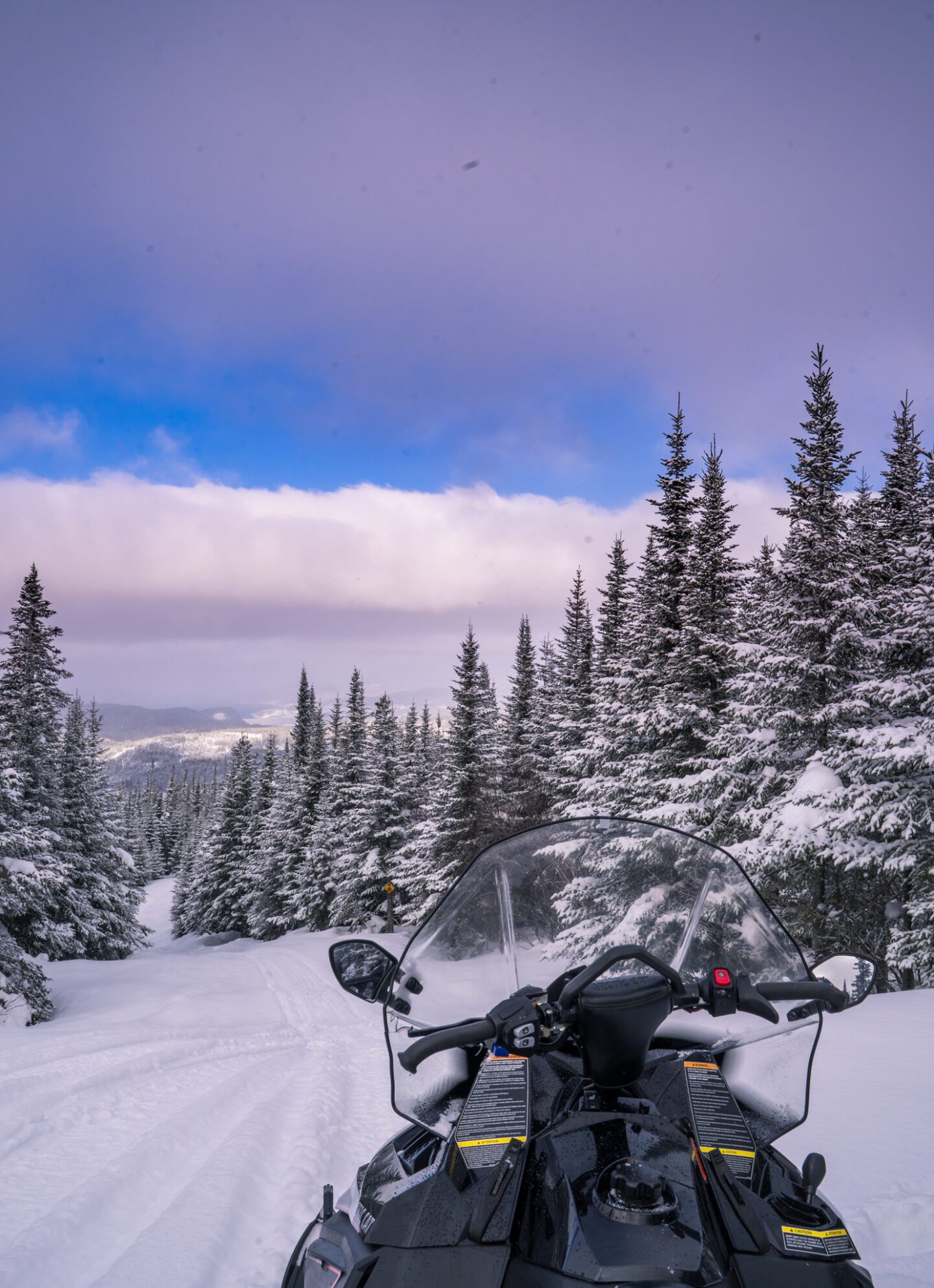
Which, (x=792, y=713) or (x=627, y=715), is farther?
(x=627, y=715)

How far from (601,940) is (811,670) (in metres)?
11.5

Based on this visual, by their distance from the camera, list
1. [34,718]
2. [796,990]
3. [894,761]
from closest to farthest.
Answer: [796,990], [894,761], [34,718]

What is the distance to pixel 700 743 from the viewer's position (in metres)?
14.5

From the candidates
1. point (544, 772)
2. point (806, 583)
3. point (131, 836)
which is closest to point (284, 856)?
point (131, 836)

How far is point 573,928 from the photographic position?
245cm

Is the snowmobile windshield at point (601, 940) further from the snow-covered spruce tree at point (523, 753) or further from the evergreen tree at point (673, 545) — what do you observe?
the snow-covered spruce tree at point (523, 753)

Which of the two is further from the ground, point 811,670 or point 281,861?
point 811,670

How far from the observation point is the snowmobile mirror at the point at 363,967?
7.31 ft

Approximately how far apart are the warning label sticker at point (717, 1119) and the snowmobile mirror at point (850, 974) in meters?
0.64

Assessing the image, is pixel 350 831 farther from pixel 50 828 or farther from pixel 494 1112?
pixel 494 1112

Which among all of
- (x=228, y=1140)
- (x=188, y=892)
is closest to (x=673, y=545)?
(x=228, y=1140)

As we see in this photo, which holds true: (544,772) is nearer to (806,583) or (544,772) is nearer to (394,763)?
(394,763)

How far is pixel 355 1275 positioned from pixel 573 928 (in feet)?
4.09

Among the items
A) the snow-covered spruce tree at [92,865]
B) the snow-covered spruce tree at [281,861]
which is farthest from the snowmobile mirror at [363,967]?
the snow-covered spruce tree at [281,861]
